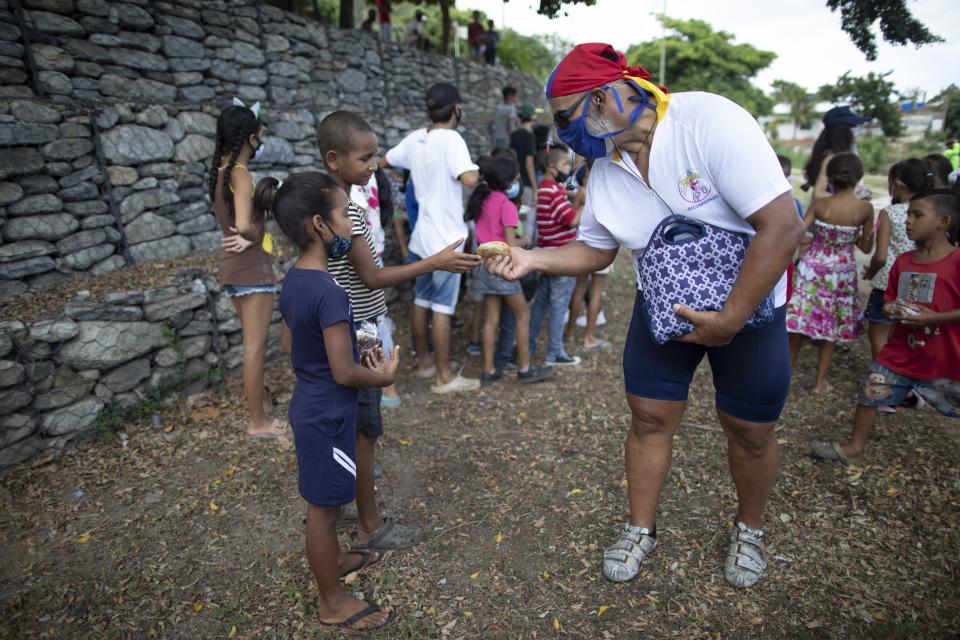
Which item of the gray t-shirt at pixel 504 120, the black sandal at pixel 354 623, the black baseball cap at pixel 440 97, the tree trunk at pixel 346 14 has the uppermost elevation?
the tree trunk at pixel 346 14

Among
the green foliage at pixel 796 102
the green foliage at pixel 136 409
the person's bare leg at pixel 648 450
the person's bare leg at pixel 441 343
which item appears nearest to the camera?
the person's bare leg at pixel 648 450

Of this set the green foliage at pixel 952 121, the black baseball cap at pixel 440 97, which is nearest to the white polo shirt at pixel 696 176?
the black baseball cap at pixel 440 97

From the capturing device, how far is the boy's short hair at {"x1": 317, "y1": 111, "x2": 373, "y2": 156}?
2.65 m

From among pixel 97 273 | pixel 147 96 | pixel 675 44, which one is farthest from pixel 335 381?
pixel 675 44

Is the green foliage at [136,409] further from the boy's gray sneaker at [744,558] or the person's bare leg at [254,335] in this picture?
the boy's gray sneaker at [744,558]

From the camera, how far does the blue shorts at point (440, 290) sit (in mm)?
4305

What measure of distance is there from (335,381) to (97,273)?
11.5 feet

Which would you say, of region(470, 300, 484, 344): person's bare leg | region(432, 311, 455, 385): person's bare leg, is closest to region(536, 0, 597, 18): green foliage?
region(432, 311, 455, 385): person's bare leg

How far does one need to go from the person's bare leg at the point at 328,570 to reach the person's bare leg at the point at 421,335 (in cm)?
260

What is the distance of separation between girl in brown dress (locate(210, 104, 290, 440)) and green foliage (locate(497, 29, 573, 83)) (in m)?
13.5

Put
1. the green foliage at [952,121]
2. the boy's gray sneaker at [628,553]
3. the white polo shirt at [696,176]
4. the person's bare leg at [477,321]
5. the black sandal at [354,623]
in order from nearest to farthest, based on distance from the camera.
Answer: the white polo shirt at [696,176], the black sandal at [354,623], the boy's gray sneaker at [628,553], the person's bare leg at [477,321], the green foliage at [952,121]

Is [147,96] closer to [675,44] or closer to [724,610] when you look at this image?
[724,610]

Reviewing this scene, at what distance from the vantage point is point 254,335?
11.6ft

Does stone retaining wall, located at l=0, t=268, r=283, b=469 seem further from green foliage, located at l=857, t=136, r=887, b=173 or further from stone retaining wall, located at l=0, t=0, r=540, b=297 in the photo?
green foliage, located at l=857, t=136, r=887, b=173
